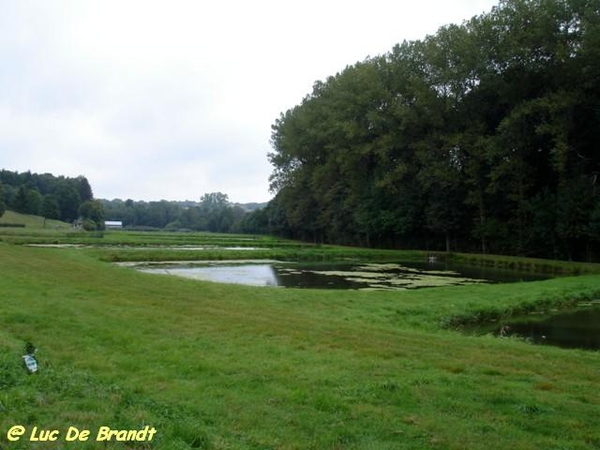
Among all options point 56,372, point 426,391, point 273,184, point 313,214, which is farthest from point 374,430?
point 273,184

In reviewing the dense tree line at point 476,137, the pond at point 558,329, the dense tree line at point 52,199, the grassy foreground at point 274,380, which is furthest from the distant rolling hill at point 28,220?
the pond at point 558,329

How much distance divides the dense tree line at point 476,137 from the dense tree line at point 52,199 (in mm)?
58304

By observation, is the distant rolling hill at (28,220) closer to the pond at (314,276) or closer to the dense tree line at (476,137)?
the dense tree line at (476,137)

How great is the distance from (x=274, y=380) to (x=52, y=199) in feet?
435

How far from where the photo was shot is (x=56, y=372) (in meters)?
6.73

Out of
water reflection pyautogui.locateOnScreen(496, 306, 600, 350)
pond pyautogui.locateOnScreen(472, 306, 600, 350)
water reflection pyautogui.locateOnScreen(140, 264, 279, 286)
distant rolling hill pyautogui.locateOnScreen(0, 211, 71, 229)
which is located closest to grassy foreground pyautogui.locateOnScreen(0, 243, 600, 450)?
pond pyautogui.locateOnScreen(472, 306, 600, 350)

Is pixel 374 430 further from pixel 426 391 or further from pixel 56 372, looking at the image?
pixel 56 372

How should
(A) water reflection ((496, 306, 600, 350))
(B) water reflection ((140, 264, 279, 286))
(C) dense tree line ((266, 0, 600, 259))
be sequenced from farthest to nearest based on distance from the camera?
(C) dense tree line ((266, 0, 600, 259))
(B) water reflection ((140, 264, 279, 286))
(A) water reflection ((496, 306, 600, 350))

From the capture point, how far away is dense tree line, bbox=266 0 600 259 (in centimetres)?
3553

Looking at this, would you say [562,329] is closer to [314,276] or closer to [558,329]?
[558,329]

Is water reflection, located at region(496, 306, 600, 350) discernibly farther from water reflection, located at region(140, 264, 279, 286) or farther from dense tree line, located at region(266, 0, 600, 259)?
dense tree line, located at region(266, 0, 600, 259)

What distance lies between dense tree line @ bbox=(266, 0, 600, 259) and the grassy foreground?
27.4 m

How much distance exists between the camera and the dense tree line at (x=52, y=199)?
122 meters

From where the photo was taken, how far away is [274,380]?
23.4ft
